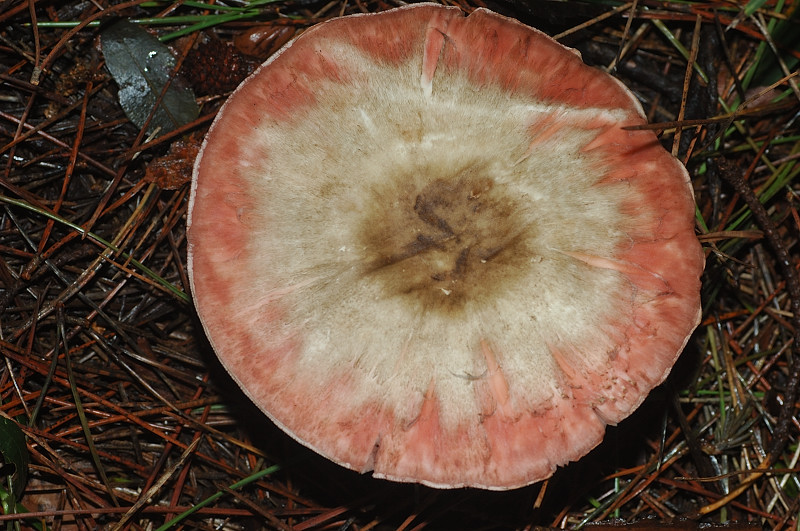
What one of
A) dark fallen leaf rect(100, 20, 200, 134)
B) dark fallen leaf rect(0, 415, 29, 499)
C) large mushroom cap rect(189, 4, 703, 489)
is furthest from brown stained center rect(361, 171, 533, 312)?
dark fallen leaf rect(0, 415, 29, 499)

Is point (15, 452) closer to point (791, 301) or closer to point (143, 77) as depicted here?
point (143, 77)

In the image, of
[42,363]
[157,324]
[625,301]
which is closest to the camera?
[625,301]

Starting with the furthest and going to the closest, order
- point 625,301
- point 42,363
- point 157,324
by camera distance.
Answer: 1. point 157,324
2. point 42,363
3. point 625,301

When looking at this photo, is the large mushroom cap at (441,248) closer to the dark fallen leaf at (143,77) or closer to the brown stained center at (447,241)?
Answer: the brown stained center at (447,241)

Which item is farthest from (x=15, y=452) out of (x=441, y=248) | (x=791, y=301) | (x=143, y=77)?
(x=791, y=301)

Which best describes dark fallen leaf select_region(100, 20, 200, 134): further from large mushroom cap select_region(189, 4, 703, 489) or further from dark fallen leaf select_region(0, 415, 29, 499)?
dark fallen leaf select_region(0, 415, 29, 499)

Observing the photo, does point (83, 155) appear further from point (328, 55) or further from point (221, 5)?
point (328, 55)

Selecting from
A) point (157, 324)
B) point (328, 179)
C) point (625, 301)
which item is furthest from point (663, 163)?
point (157, 324)
